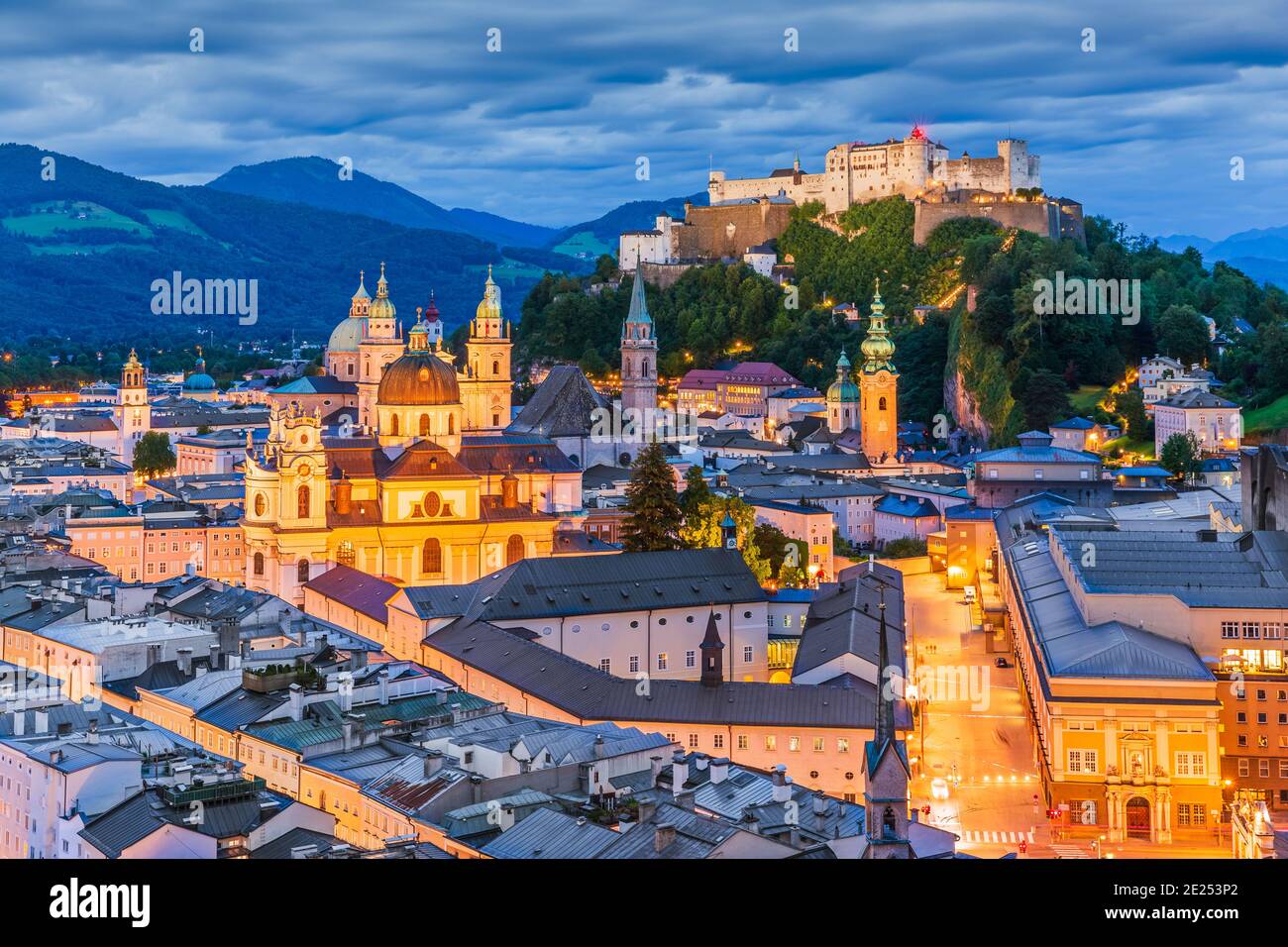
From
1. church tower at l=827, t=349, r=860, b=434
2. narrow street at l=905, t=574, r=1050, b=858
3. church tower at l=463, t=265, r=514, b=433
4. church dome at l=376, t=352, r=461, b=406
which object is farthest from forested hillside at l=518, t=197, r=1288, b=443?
church dome at l=376, t=352, r=461, b=406

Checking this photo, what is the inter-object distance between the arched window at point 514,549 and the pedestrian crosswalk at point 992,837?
Result: 27718 mm

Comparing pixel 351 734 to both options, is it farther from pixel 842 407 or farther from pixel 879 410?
pixel 842 407

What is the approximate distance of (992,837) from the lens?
107 ft

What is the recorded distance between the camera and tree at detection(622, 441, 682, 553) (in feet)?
190

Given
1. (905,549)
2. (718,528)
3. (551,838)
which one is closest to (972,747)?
(551,838)

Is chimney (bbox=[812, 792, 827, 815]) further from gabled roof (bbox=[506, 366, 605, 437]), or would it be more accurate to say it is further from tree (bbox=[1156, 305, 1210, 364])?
tree (bbox=[1156, 305, 1210, 364])

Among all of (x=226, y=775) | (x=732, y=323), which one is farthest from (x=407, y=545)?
(x=732, y=323)

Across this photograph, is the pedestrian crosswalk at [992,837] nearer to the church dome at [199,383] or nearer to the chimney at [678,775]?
the chimney at [678,775]

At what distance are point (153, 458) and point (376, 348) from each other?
19733mm

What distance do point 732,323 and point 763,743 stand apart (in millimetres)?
82787

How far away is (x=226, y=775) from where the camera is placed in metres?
26.4

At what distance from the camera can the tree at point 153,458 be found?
96.6 metres
